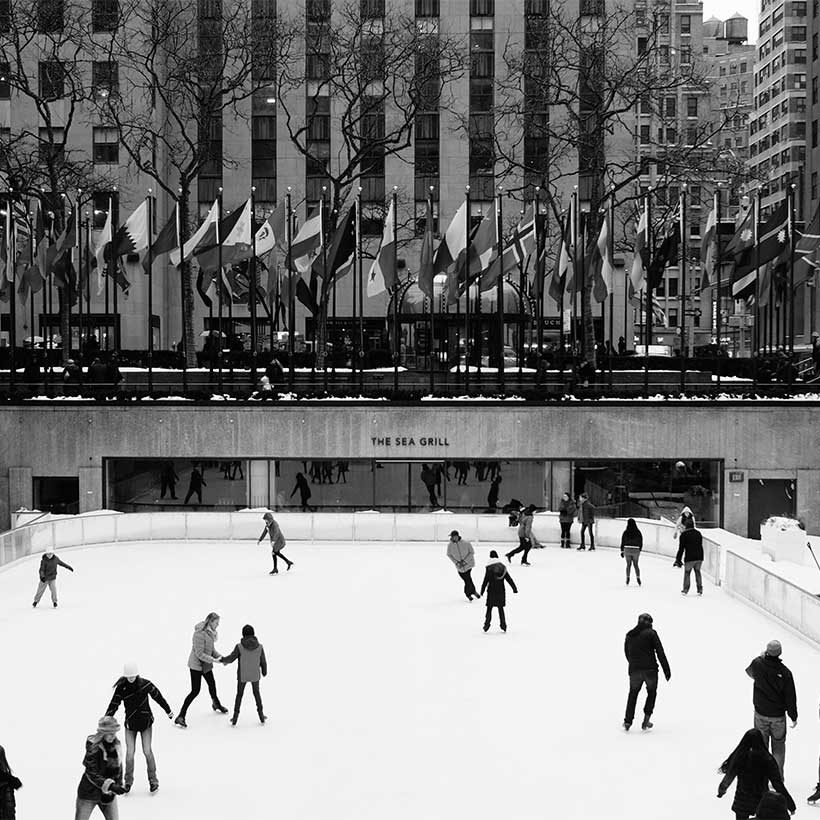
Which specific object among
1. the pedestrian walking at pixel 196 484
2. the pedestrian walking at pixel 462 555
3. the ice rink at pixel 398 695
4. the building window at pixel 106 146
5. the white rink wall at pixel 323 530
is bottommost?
the ice rink at pixel 398 695

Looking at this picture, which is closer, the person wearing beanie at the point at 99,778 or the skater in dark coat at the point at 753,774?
the skater in dark coat at the point at 753,774

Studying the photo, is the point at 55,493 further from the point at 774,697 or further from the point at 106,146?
the point at 106,146

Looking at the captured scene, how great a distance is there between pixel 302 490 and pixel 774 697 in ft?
68.1

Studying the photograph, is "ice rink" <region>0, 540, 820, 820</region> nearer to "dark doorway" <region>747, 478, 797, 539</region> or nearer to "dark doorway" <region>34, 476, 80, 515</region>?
"dark doorway" <region>747, 478, 797, 539</region>

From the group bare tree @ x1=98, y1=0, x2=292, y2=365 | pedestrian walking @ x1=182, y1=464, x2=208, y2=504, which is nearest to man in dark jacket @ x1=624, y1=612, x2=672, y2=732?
pedestrian walking @ x1=182, y1=464, x2=208, y2=504

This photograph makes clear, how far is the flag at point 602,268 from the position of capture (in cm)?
2975

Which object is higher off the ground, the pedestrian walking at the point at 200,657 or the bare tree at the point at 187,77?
the bare tree at the point at 187,77

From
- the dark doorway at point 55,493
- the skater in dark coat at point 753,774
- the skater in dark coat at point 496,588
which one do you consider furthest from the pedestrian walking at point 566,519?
the skater in dark coat at point 753,774

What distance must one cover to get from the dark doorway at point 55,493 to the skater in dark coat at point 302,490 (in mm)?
5803

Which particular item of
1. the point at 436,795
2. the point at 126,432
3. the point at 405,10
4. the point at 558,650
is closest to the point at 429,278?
the point at 126,432

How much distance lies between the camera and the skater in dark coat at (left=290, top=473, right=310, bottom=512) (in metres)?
29.6

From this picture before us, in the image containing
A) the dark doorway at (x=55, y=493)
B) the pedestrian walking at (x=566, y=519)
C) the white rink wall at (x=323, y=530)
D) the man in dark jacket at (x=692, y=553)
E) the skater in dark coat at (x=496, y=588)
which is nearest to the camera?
the skater in dark coat at (x=496, y=588)

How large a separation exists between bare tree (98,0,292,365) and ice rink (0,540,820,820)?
1490 cm

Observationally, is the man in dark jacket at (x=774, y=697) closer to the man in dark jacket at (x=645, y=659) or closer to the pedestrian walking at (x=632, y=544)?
the man in dark jacket at (x=645, y=659)
